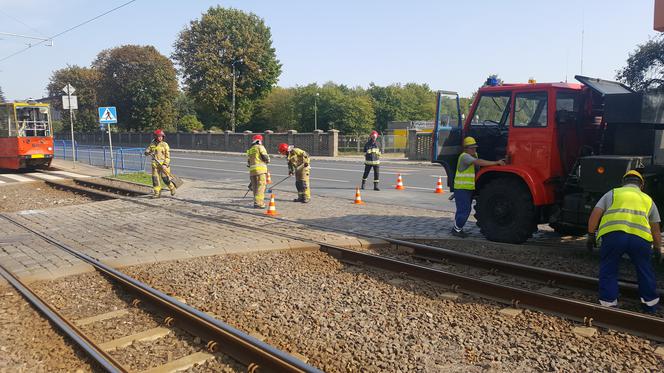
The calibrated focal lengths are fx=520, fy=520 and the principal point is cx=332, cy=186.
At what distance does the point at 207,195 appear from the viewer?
596 inches

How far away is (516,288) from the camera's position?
5.96 meters

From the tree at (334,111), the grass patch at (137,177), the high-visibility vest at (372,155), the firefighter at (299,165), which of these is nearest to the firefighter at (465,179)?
the firefighter at (299,165)

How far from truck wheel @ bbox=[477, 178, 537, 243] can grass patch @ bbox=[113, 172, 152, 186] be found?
1250 cm

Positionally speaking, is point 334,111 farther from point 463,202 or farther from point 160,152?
point 463,202

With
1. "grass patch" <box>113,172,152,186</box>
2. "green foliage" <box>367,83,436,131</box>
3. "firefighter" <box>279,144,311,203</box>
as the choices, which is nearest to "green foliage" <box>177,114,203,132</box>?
"green foliage" <box>367,83,436,131</box>

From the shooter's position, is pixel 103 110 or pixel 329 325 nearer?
pixel 329 325

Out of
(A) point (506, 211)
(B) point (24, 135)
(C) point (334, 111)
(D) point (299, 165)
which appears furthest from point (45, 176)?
(C) point (334, 111)

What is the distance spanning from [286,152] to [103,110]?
32.8 ft

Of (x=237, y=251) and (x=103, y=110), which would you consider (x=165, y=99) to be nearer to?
(x=103, y=110)

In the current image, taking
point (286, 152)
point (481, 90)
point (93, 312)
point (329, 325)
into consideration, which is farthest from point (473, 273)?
point (286, 152)

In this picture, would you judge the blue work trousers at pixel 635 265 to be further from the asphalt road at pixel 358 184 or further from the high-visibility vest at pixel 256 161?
the high-visibility vest at pixel 256 161

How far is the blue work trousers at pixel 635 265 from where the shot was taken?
5.42m

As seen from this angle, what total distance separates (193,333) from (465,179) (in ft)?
18.7

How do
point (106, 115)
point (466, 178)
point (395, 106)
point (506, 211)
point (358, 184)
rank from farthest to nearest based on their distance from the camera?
1. point (395, 106)
2. point (106, 115)
3. point (358, 184)
4. point (466, 178)
5. point (506, 211)
